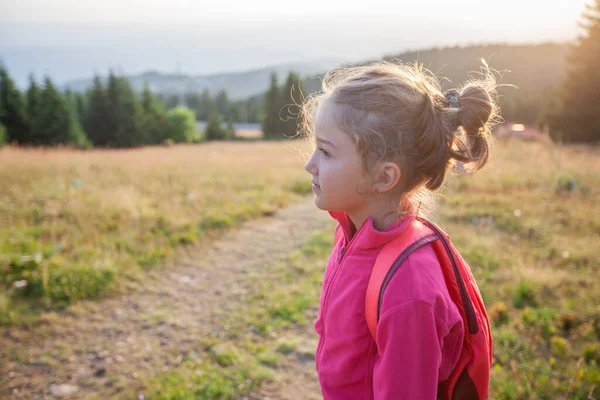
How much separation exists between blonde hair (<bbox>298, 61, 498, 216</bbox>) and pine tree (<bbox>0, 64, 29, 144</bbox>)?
4233 centimetres

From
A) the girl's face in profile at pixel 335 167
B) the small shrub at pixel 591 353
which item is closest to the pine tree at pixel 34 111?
the girl's face in profile at pixel 335 167

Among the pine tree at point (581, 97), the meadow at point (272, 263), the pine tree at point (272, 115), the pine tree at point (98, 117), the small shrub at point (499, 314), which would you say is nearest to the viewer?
the meadow at point (272, 263)

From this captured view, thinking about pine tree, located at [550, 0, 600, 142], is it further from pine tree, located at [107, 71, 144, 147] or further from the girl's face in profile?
pine tree, located at [107, 71, 144, 147]

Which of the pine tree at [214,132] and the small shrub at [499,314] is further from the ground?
the small shrub at [499,314]

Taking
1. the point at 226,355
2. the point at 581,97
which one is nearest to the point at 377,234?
the point at 226,355

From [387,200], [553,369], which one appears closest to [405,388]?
[387,200]

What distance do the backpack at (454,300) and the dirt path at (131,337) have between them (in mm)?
1768

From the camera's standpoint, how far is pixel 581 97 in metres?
19.8

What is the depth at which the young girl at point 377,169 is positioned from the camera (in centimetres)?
131

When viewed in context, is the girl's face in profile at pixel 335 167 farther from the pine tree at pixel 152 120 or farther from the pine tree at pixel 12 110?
the pine tree at pixel 152 120

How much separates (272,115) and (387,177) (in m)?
46.8

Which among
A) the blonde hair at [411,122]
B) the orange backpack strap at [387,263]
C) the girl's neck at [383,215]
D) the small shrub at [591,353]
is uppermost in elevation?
the blonde hair at [411,122]

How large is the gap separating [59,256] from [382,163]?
4537 millimetres

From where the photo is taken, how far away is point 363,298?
131cm
